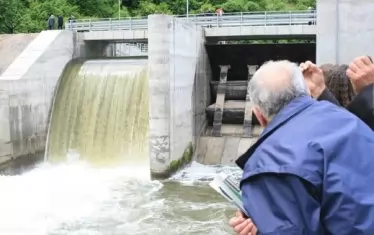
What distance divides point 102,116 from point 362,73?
1175 centimetres

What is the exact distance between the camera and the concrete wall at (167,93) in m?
11.6

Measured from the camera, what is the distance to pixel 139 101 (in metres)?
13.5

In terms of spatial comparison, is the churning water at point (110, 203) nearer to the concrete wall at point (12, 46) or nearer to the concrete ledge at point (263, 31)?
the concrete ledge at point (263, 31)

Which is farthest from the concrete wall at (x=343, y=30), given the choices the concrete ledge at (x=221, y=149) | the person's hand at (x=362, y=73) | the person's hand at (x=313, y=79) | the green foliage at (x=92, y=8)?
the green foliage at (x=92, y=8)

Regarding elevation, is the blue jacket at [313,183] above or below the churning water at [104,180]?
above

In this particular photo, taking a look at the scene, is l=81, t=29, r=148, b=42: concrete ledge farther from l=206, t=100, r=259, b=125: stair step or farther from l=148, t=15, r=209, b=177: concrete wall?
l=206, t=100, r=259, b=125: stair step

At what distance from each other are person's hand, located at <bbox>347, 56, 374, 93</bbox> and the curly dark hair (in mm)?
354

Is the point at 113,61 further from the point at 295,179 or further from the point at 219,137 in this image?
the point at 295,179

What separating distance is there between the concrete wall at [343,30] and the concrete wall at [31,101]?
27.0ft

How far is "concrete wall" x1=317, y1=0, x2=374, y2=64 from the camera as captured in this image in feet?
21.1

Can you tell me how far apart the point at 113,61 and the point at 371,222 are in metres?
14.0

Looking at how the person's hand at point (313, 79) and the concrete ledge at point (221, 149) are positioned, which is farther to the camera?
the concrete ledge at point (221, 149)

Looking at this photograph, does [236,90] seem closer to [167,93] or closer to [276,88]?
[167,93]

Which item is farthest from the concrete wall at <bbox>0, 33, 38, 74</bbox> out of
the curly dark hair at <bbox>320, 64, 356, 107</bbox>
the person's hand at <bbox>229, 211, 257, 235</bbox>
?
the person's hand at <bbox>229, 211, 257, 235</bbox>
